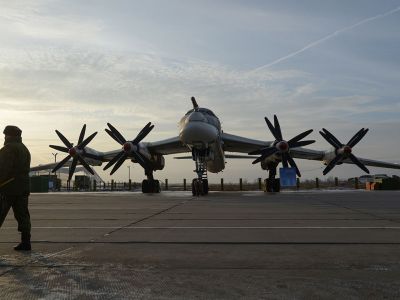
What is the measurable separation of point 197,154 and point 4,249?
61.3 feet

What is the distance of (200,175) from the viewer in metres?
24.0

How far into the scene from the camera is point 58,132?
30.3 metres

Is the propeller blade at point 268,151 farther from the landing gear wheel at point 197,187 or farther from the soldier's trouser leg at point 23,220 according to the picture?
the soldier's trouser leg at point 23,220

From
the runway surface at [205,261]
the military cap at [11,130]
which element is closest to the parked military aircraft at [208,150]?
the runway surface at [205,261]

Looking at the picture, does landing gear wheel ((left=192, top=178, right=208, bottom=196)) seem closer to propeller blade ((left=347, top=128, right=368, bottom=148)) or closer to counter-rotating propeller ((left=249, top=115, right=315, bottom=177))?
counter-rotating propeller ((left=249, top=115, right=315, bottom=177))

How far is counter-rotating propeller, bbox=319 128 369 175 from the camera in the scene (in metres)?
28.5

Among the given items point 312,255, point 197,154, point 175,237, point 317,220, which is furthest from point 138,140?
point 312,255

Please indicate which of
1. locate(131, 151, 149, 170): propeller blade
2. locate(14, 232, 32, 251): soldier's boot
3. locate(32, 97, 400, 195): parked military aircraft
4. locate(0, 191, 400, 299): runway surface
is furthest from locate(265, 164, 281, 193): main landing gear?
locate(14, 232, 32, 251): soldier's boot

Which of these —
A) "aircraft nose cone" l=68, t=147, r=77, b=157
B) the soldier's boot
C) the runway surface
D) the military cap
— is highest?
"aircraft nose cone" l=68, t=147, r=77, b=157

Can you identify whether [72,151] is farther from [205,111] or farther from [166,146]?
[205,111]

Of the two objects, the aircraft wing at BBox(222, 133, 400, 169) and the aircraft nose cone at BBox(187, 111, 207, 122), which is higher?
the aircraft nose cone at BBox(187, 111, 207, 122)

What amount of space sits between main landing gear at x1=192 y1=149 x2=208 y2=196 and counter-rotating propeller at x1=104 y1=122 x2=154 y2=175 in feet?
16.5

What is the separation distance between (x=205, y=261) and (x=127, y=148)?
23337 millimetres

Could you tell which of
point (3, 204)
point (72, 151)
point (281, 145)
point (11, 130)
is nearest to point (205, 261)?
point (3, 204)
